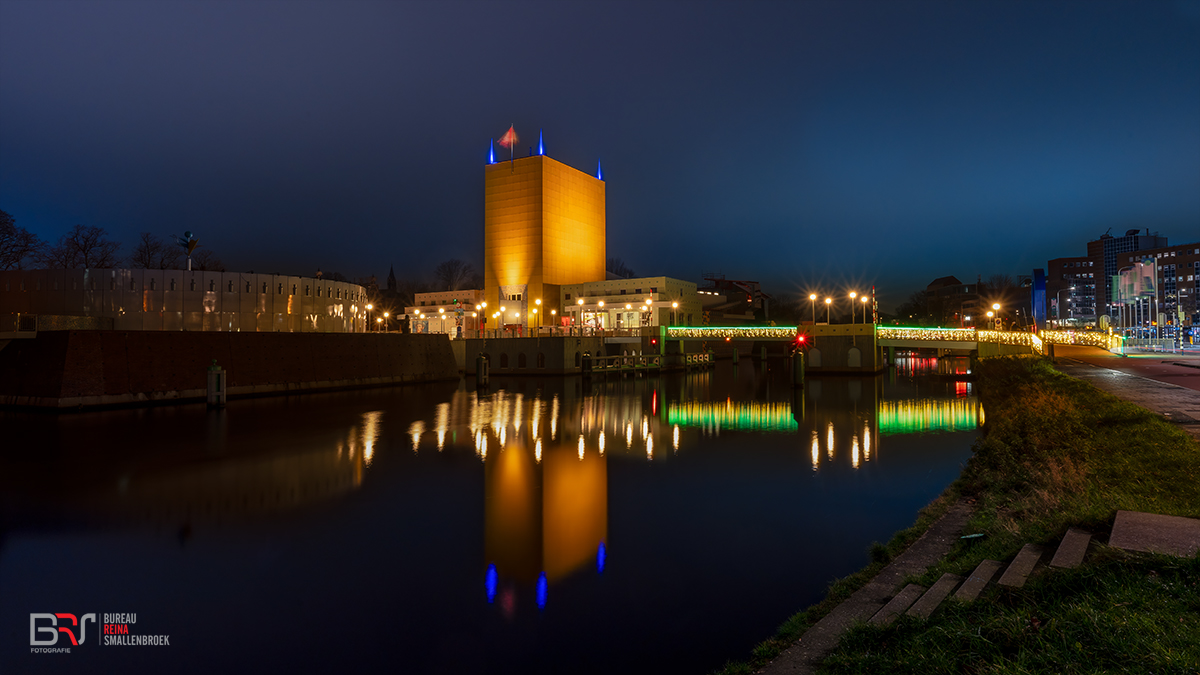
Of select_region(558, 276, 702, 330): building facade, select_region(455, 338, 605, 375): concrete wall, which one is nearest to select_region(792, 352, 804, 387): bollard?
select_region(455, 338, 605, 375): concrete wall

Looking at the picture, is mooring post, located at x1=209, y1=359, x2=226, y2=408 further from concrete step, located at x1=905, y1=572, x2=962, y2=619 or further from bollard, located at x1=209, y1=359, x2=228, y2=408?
concrete step, located at x1=905, y1=572, x2=962, y2=619

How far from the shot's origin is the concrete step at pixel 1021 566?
5.72 m

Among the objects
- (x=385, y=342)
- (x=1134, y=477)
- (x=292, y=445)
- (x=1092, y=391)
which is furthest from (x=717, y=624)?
(x=385, y=342)

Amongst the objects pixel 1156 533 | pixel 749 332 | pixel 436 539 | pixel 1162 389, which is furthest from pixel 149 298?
pixel 749 332

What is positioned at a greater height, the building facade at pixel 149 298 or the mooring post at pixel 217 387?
the building facade at pixel 149 298

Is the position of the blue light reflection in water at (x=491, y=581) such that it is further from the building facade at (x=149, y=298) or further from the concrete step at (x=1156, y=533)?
the building facade at (x=149, y=298)

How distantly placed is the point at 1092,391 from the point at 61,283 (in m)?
44.7

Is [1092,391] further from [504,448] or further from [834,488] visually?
[504,448]

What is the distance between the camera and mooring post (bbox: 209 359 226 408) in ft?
90.3

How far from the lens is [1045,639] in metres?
4.47

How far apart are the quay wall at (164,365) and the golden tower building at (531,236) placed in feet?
120

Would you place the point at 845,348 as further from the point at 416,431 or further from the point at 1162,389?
the point at 416,431

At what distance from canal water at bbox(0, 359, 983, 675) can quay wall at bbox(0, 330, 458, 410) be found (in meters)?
5.83

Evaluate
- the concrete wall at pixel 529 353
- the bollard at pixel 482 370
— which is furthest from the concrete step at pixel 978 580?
the concrete wall at pixel 529 353
